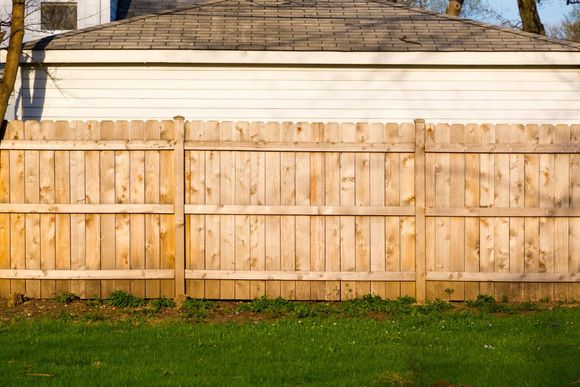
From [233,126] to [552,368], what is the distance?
4420mm

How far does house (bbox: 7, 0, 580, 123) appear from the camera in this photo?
44.1ft

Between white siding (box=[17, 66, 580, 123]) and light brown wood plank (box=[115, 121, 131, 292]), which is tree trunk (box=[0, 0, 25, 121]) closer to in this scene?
light brown wood plank (box=[115, 121, 131, 292])

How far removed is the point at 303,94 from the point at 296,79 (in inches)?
9.2

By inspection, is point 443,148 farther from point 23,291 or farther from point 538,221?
point 23,291

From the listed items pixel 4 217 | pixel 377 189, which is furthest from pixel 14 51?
pixel 377 189

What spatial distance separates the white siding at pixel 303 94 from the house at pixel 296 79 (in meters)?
0.01

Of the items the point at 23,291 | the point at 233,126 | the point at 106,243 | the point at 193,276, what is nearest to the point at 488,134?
the point at 233,126

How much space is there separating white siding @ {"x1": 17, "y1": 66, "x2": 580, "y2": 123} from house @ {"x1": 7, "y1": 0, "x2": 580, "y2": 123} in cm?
1

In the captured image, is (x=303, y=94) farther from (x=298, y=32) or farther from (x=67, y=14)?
(x=67, y=14)

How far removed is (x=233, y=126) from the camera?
10.2 m

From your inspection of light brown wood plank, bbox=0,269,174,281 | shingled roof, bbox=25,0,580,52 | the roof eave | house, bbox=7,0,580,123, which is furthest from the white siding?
light brown wood plank, bbox=0,269,174,281

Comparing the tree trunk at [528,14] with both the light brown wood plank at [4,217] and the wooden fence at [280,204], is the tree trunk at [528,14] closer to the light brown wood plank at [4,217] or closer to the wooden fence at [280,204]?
the wooden fence at [280,204]

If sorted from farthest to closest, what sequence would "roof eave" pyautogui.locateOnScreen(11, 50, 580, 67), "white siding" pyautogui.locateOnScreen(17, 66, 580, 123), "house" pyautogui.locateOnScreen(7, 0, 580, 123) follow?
"white siding" pyautogui.locateOnScreen(17, 66, 580, 123), "house" pyautogui.locateOnScreen(7, 0, 580, 123), "roof eave" pyautogui.locateOnScreen(11, 50, 580, 67)

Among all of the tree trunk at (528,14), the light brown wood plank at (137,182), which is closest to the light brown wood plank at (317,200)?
the light brown wood plank at (137,182)
